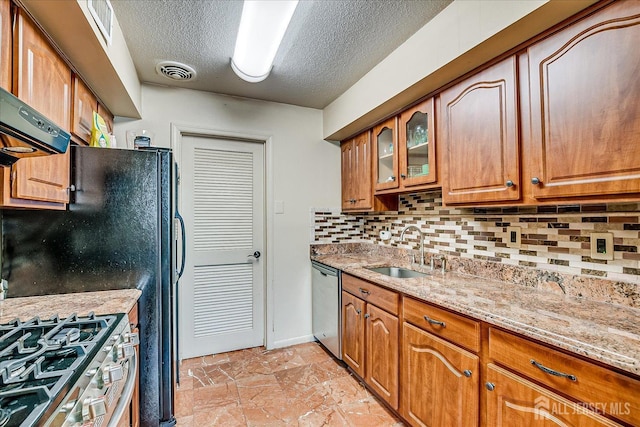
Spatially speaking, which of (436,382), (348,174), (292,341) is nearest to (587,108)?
(436,382)

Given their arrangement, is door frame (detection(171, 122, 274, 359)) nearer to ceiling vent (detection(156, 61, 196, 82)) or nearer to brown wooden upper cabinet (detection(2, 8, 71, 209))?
ceiling vent (detection(156, 61, 196, 82))

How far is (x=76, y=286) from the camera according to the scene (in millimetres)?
1561

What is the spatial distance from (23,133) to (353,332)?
209cm

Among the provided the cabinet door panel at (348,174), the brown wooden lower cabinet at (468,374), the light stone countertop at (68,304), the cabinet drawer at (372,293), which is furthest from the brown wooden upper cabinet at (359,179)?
the light stone countertop at (68,304)

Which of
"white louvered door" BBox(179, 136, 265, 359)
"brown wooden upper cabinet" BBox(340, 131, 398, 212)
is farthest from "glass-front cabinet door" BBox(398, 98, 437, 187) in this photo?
"white louvered door" BBox(179, 136, 265, 359)

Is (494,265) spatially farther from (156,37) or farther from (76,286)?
(156,37)

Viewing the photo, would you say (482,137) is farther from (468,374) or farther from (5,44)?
(5,44)

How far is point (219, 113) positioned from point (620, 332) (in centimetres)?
281

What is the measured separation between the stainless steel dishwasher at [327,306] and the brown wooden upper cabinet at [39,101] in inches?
72.2

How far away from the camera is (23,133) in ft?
2.61

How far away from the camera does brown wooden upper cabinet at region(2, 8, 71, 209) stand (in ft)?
3.64

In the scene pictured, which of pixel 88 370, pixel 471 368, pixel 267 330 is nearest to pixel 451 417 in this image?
pixel 471 368

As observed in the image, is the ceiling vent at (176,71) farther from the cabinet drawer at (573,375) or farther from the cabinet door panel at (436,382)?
the cabinet drawer at (573,375)

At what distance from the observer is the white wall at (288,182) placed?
2732mm
